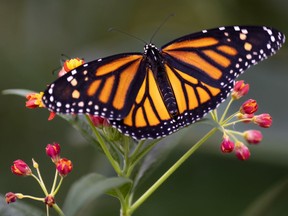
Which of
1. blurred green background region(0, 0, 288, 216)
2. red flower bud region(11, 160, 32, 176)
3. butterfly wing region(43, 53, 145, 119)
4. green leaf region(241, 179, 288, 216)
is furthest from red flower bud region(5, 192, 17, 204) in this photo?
green leaf region(241, 179, 288, 216)

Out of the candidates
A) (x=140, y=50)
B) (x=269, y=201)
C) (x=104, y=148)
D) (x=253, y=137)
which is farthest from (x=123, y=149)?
Answer: (x=140, y=50)

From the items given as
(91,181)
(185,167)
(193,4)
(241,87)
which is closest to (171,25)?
(193,4)

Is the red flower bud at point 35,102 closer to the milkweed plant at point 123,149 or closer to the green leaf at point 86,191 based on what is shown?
the milkweed plant at point 123,149

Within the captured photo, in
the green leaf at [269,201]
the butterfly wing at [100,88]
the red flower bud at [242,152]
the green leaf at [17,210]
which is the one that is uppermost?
the butterfly wing at [100,88]

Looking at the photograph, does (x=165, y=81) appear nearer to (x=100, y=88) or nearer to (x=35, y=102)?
(x=100, y=88)

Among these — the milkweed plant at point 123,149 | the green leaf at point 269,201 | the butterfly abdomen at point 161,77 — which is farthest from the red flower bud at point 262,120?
the green leaf at point 269,201

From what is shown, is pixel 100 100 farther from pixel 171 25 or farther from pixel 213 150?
pixel 171 25

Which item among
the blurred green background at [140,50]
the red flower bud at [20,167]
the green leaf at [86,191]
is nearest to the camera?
the green leaf at [86,191]

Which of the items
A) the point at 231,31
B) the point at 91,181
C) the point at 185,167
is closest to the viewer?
the point at 91,181
